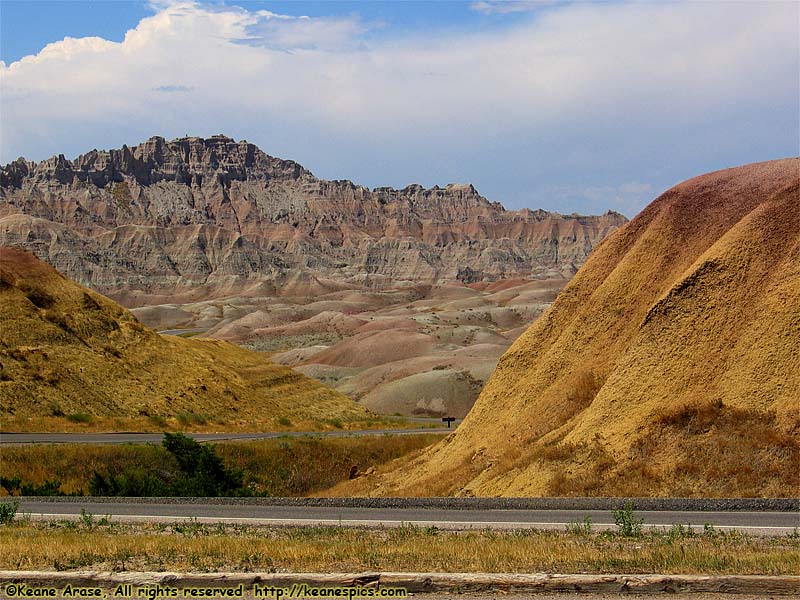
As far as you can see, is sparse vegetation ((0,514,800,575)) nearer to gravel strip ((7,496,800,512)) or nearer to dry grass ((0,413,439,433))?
gravel strip ((7,496,800,512))

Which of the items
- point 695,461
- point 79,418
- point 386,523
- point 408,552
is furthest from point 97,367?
point 408,552

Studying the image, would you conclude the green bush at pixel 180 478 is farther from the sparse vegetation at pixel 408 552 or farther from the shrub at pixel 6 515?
the sparse vegetation at pixel 408 552

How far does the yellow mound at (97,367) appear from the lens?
45094mm

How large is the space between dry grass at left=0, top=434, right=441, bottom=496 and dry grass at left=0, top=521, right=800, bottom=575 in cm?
1857

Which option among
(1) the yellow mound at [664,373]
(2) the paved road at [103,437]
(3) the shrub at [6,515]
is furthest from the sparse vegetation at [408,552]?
(2) the paved road at [103,437]

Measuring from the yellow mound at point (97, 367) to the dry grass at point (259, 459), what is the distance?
10.8 m

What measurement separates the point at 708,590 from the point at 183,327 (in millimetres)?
187826

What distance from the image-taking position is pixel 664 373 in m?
22.9

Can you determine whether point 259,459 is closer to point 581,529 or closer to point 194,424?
point 194,424

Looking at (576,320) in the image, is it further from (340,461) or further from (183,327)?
(183,327)

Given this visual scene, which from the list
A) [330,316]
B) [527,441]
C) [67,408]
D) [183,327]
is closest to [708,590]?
[527,441]

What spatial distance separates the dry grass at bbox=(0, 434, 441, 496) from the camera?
105ft

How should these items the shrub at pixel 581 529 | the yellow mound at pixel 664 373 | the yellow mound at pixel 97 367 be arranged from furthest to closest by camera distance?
the yellow mound at pixel 97 367, the yellow mound at pixel 664 373, the shrub at pixel 581 529

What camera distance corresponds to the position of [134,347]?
2127 inches
